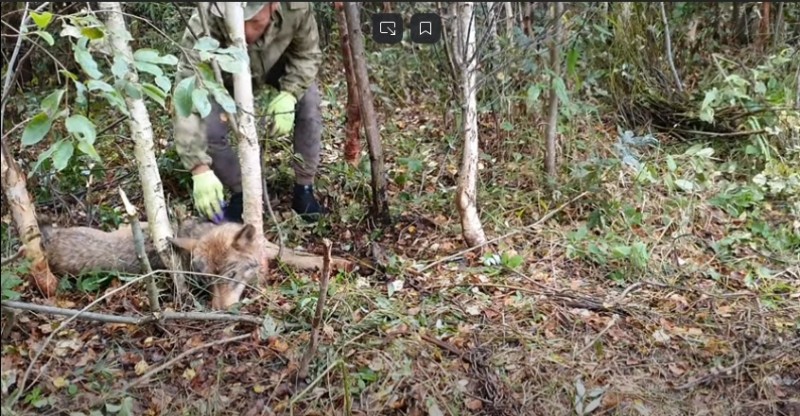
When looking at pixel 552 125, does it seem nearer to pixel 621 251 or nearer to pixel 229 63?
pixel 621 251

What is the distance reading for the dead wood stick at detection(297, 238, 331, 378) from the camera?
1.80 m

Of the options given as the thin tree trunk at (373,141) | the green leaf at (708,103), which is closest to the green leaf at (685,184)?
the green leaf at (708,103)

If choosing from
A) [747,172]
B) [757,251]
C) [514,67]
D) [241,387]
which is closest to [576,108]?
[514,67]

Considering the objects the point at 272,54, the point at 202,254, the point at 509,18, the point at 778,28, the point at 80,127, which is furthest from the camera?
the point at 272,54

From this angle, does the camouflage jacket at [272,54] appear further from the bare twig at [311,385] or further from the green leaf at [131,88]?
the bare twig at [311,385]

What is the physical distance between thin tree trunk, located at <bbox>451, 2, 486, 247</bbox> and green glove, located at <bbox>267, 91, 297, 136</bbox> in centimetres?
61

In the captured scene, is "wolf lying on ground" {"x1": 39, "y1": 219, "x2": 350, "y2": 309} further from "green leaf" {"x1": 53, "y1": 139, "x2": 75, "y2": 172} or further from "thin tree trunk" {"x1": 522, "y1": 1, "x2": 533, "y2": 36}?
"thin tree trunk" {"x1": 522, "y1": 1, "x2": 533, "y2": 36}

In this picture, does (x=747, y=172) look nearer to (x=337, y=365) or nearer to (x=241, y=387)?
(x=337, y=365)

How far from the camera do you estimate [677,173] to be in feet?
6.75

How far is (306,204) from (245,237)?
332mm


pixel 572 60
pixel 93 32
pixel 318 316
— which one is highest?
pixel 93 32

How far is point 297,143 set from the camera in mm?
2637

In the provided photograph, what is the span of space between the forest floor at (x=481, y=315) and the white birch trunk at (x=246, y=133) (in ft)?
0.81

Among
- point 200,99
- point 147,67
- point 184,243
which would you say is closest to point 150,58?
point 147,67
